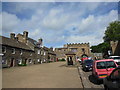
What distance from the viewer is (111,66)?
8.60 m

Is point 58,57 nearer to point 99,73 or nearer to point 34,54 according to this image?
point 34,54

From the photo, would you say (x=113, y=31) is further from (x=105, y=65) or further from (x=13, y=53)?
(x=105, y=65)

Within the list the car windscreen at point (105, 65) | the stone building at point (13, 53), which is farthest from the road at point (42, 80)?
the stone building at point (13, 53)

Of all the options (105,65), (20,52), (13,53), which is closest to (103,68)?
(105,65)

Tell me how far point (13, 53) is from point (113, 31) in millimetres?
36031

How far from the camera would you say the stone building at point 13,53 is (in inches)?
960

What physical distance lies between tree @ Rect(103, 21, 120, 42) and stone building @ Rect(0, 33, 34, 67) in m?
30.5

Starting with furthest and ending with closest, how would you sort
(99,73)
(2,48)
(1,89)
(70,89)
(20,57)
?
(20,57)
(2,48)
(99,73)
(1,89)
(70,89)

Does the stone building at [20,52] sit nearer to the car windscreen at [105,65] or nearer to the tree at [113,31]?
the car windscreen at [105,65]

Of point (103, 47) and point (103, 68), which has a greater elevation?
point (103, 47)

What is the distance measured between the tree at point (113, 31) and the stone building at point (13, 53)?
30.5m

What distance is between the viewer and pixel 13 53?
89.5 ft

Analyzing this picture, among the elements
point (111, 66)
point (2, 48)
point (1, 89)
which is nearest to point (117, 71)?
point (111, 66)

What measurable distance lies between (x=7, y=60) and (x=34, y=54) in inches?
502
